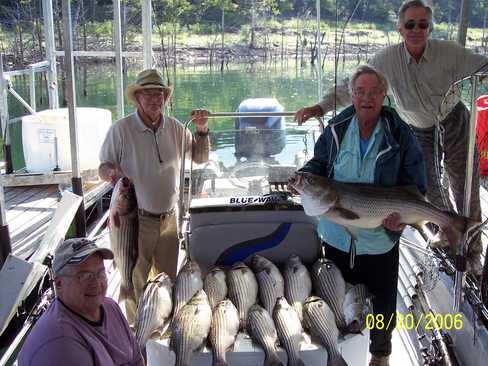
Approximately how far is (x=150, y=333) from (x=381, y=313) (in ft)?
4.30

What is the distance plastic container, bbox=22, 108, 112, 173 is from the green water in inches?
234

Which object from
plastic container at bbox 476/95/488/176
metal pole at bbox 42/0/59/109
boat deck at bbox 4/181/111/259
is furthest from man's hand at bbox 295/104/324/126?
metal pole at bbox 42/0/59/109

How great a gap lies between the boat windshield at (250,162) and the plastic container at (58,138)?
472cm

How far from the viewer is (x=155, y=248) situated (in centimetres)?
384

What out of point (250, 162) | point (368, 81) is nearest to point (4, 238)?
point (250, 162)

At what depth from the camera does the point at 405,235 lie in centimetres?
460

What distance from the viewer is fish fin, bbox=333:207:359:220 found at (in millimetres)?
2735

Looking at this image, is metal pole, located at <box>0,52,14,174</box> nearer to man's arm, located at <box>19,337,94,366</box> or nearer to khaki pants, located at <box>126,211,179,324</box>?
khaki pants, located at <box>126,211,179,324</box>

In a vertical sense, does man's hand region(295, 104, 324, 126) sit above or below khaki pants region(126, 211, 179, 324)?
above

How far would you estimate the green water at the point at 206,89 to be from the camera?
21656 millimetres

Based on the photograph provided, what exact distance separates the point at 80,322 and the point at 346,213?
142cm

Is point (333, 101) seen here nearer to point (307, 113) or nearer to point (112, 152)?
point (307, 113)

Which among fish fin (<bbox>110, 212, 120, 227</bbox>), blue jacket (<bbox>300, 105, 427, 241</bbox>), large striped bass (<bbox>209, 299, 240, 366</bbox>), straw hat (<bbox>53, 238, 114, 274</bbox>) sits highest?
blue jacket (<bbox>300, 105, 427, 241</bbox>)

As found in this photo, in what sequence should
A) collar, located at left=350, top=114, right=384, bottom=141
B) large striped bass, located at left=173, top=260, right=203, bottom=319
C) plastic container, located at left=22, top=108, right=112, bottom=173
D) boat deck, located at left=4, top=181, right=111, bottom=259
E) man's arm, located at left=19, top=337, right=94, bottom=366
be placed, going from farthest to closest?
1. plastic container, located at left=22, top=108, right=112, bottom=173
2. boat deck, located at left=4, top=181, right=111, bottom=259
3. collar, located at left=350, top=114, right=384, bottom=141
4. large striped bass, located at left=173, top=260, right=203, bottom=319
5. man's arm, located at left=19, top=337, right=94, bottom=366
